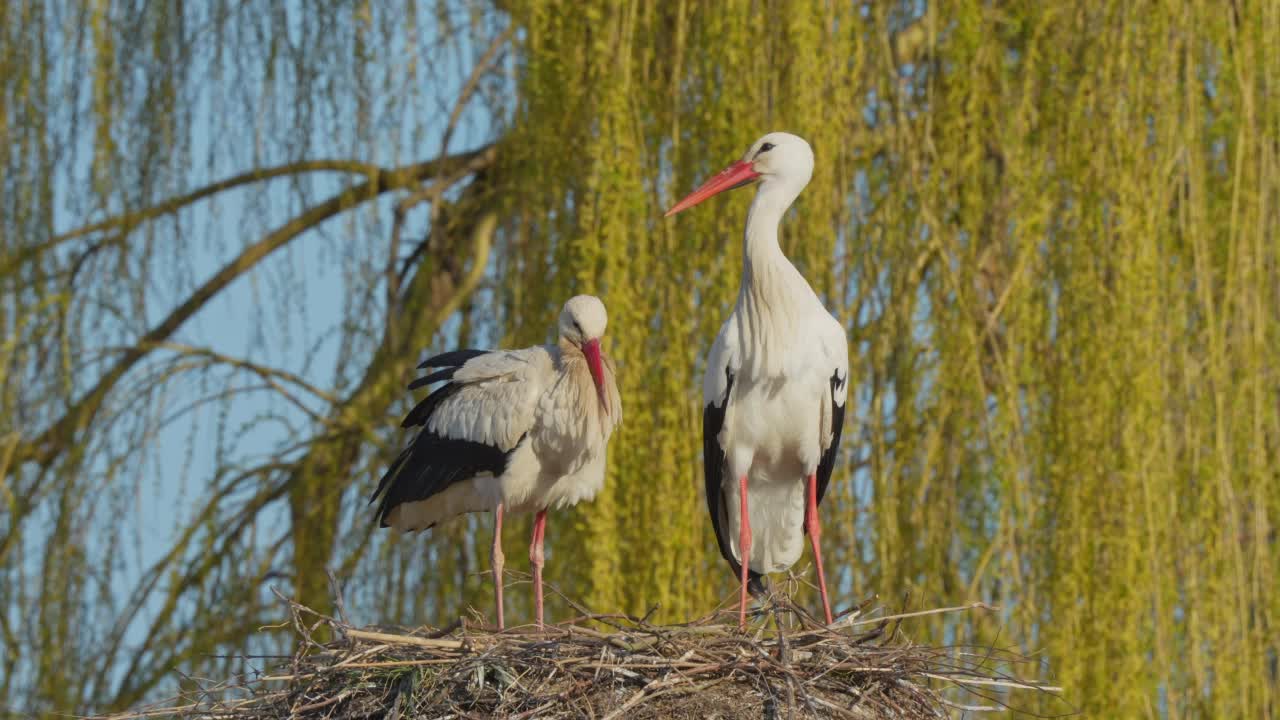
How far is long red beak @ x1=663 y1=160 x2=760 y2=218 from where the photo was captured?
4.82m

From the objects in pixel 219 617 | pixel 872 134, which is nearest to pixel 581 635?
pixel 872 134

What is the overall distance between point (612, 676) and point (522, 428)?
129cm

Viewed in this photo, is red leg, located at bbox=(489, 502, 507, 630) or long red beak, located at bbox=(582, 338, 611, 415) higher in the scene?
long red beak, located at bbox=(582, 338, 611, 415)

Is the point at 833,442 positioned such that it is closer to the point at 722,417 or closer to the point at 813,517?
the point at 813,517

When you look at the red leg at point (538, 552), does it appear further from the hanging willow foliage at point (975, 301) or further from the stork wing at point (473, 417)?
the stork wing at point (473, 417)

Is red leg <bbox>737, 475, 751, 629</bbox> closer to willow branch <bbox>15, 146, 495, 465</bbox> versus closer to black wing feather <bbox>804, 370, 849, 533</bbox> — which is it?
black wing feather <bbox>804, 370, 849, 533</bbox>

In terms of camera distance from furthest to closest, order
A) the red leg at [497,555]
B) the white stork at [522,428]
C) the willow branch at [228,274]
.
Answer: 1. the willow branch at [228,274]
2. the red leg at [497,555]
3. the white stork at [522,428]

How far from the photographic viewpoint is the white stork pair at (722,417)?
15.5ft

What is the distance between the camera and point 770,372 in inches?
185

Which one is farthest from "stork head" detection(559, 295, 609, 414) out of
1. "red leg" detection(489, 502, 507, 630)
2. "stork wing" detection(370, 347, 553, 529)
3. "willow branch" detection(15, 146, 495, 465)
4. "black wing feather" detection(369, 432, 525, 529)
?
"willow branch" detection(15, 146, 495, 465)

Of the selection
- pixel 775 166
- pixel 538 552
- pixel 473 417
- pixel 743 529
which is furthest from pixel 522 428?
pixel 775 166

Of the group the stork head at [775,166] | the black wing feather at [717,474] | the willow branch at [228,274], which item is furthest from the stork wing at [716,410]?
the willow branch at [228,274]

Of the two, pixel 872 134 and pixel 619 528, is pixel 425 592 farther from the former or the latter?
pixel 872 134

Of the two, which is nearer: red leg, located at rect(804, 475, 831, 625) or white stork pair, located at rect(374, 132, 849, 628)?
white stork pair, located at rect(374, 132, 849, 628)
